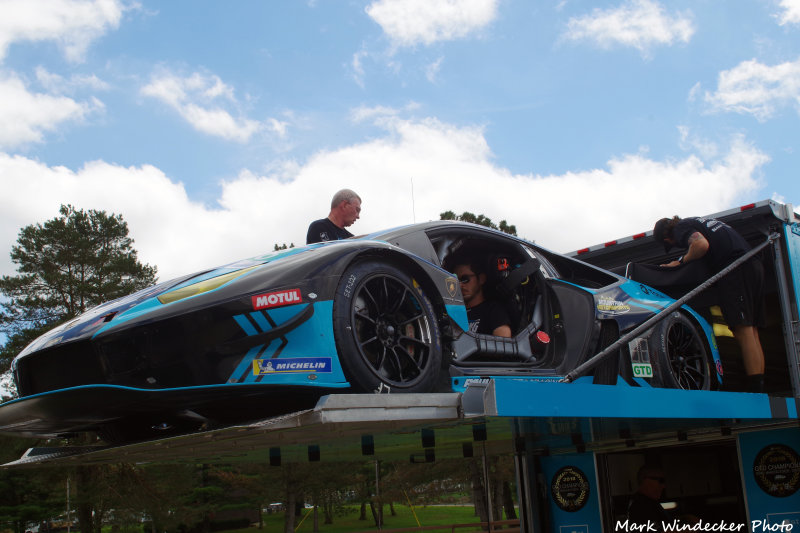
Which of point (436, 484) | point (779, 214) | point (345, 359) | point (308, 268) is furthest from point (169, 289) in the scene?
point (436, 484)

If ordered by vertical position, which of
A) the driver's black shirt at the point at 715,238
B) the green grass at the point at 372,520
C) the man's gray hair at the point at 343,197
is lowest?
the green grass at the point at 372,520

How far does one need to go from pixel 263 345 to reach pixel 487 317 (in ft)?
6.58

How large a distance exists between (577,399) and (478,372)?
74 cm

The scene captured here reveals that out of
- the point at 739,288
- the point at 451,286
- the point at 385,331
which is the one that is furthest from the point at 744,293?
the point at 385,331

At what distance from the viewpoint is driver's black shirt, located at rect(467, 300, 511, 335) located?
4.59 m

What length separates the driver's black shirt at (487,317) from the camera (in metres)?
4.59

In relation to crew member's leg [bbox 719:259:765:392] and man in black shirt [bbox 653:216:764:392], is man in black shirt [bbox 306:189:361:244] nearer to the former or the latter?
man in black shirt [bbox 653:216:764:392]

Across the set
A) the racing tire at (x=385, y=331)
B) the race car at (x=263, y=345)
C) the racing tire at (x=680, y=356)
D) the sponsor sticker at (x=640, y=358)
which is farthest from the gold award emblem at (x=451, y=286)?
the racing tire at (x=680, y=356)

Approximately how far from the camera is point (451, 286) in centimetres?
377

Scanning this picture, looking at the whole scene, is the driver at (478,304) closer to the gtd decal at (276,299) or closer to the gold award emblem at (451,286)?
the gold award emblem at (451,286)

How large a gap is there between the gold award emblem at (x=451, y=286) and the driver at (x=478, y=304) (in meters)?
0.77

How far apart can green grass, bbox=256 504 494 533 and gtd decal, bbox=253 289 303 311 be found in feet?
128

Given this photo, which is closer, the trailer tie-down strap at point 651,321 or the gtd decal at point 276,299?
the gtd decal at point 276,299

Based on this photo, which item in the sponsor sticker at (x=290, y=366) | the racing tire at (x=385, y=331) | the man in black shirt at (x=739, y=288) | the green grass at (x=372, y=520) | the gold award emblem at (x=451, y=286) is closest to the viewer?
the sponsor sticker at (x=290, y=366)
